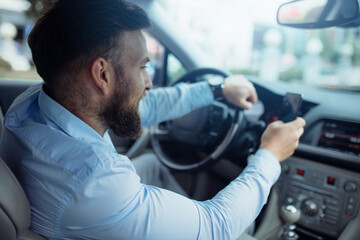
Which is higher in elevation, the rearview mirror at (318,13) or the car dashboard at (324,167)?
the rearview mirror at (318,13)

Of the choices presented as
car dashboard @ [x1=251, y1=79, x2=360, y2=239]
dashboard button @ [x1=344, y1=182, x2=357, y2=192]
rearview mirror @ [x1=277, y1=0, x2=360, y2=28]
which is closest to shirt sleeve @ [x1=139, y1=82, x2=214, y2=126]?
car dashboard @ [x1=251, y1=79, x2=360, y2=239]

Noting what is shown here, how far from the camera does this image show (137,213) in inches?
33.9

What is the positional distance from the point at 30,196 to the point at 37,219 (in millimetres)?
73

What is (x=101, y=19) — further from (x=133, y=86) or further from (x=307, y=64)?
(x=307, y=64)

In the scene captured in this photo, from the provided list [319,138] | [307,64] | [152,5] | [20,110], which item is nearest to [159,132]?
[152,5]

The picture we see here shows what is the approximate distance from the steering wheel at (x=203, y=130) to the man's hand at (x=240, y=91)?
2.4 inches

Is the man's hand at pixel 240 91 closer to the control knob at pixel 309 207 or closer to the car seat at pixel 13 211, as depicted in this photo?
the control knob at pixel 309 207

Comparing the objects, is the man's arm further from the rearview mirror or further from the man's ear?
the man's ear

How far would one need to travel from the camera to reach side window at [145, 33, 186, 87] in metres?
2.39

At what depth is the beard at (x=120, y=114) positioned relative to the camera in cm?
105

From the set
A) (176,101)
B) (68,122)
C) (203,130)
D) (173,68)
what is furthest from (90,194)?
(173,68)

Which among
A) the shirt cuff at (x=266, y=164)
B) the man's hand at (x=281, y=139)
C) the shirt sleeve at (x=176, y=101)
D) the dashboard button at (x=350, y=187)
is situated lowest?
the dashboard button at (x=350, y=187)

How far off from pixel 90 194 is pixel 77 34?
0.49 metres

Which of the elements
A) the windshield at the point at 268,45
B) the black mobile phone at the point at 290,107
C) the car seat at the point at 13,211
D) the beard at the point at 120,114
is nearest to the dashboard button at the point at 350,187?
the black mobile phone at the point at 290,107
